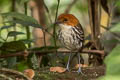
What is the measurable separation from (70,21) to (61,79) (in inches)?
59.8

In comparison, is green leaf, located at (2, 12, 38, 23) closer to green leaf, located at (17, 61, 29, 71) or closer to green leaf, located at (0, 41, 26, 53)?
green leaf, located at (0, 41, 26, 53)

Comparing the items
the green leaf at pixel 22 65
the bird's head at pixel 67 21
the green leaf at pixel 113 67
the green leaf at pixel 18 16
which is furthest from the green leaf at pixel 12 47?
the green leaf at pixel 113 67

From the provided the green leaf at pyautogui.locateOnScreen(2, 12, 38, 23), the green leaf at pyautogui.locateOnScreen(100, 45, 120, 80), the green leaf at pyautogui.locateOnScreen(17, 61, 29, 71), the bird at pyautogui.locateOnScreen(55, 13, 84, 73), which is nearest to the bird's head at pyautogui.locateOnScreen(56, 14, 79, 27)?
the bird at pyautogui.locateOnScreen(55, 13, 84, 73)

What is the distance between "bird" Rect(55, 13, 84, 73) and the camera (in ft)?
13.9

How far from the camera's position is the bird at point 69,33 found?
4230 mm

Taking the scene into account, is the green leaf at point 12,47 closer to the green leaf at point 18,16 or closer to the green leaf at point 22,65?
the green leaf at point 22,65

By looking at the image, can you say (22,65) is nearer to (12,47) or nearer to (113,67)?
(12,47)

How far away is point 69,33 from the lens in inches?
168

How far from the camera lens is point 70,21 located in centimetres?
441

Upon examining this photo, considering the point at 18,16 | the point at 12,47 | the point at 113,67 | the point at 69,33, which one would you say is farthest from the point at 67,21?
the point at 113,67

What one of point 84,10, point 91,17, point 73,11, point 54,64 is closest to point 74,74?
point 54,64

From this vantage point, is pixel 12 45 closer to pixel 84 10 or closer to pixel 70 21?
pixel 70 21

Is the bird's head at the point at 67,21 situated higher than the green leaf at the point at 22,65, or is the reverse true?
the bird's head at the point at 67,21

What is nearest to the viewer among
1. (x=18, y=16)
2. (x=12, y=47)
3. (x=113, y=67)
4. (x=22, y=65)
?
(x=113, y=67)
